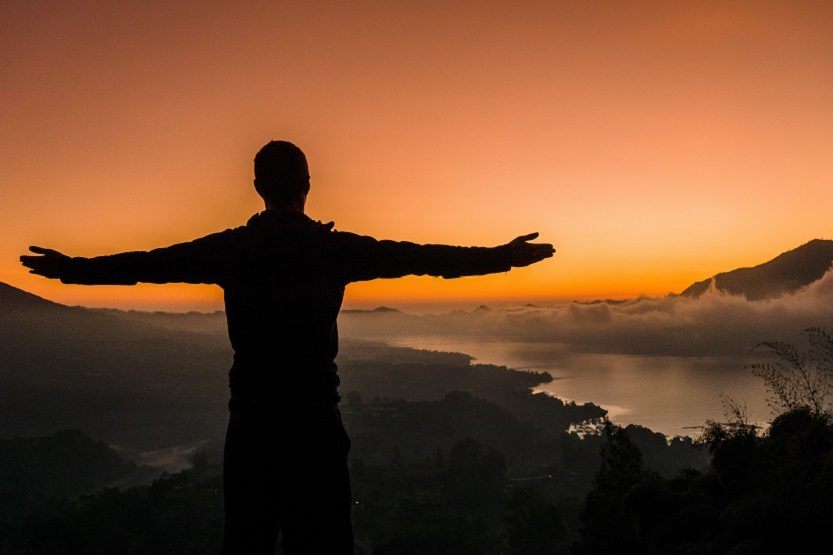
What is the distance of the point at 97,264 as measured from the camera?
314cm

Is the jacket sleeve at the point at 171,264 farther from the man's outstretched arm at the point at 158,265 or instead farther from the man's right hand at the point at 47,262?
the man's right hand at the point at 47,262

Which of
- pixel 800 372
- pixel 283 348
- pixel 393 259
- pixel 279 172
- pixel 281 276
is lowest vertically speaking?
pixel 800 372

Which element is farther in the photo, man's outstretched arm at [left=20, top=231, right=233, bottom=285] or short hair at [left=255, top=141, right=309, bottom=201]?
short hair at [left=255, top=141, right=309, bottom=201]

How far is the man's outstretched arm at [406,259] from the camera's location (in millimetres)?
3080

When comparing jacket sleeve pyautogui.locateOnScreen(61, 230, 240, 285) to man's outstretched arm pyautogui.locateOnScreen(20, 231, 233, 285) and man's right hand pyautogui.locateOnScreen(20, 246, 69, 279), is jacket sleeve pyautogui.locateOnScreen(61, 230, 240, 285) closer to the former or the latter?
man's outstretched arm pyautogui.locateOnScreen(20, 231, 233, 285)

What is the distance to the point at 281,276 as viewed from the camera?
10.00ft

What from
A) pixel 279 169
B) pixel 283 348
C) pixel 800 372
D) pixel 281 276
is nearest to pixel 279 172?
pixel 279 169

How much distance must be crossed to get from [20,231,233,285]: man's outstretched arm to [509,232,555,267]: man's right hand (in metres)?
1.63

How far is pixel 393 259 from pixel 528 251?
2.70 ft

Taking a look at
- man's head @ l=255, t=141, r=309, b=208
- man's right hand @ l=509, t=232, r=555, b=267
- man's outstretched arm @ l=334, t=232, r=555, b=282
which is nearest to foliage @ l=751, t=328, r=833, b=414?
man's right hand @ l=509, t=232, r=555, b=267

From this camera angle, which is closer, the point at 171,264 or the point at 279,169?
the point at 171,264

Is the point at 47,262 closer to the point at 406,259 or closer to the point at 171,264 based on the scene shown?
the point at 171,264

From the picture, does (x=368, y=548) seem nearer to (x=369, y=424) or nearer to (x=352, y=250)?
(x=352, y=250)

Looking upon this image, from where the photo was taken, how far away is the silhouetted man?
3.00 meters
